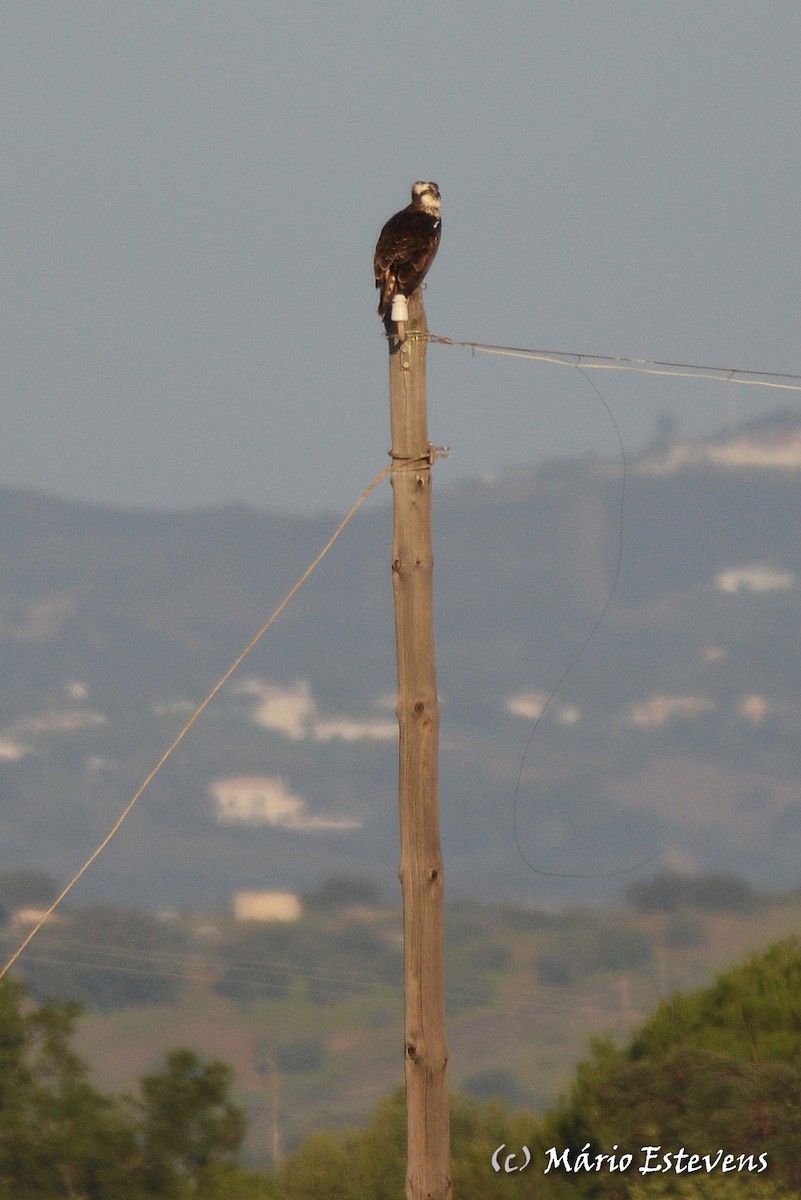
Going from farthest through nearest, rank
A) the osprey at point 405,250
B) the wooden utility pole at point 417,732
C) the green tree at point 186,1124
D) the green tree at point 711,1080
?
the green tree at point 186,1124
the green tree at point 711,1080
the osprey at point 405,250
the wooden utility pole at point 417,732

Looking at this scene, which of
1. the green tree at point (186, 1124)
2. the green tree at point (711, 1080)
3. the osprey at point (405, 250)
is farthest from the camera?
the green tree at point (186, 1124)

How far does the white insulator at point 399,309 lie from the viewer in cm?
1087

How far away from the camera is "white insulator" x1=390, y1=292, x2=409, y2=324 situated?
10.9m

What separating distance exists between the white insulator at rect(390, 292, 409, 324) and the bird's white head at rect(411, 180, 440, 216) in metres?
0.95

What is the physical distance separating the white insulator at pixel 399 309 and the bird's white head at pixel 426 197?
3.11 ft

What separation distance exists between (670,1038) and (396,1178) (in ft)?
21.6

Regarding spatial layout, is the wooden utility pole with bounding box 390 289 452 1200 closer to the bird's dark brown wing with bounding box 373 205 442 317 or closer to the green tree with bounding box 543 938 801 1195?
the bird's dark brown wing with bounding box 373 205 442 317

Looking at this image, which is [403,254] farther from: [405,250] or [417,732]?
[417,732]

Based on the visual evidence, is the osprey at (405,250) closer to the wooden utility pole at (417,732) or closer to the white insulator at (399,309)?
the white insulator at (399,309)

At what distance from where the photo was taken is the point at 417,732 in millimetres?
10766

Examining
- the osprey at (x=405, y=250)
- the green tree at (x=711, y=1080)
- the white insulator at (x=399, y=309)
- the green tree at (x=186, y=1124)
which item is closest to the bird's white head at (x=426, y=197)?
the osprey at (x=405, y=250)

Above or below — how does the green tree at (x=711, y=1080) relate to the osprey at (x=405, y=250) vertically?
below

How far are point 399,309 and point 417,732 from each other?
261cm

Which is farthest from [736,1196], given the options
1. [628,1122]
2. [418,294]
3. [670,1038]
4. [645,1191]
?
[418,294]
